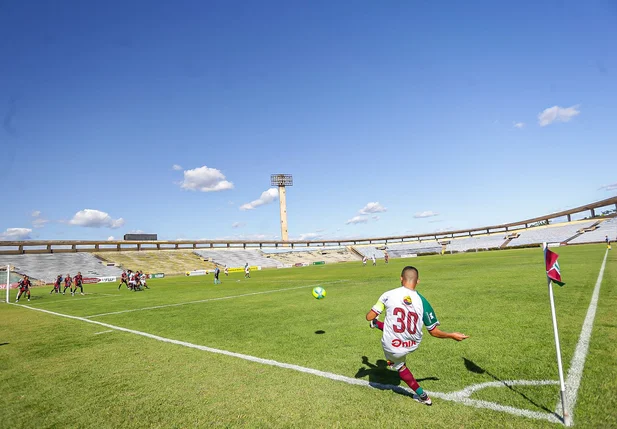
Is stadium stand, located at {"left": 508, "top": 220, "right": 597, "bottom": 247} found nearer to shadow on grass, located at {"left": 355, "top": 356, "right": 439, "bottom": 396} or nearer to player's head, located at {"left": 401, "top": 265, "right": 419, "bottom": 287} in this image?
shadow on grass, located at {"left": 355, "top": 356, "right": 439, "bottom": 396}

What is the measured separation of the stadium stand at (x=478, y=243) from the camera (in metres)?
94.2

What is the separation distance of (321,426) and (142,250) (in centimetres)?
8965

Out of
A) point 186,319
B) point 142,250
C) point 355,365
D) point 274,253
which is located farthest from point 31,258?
point 355,365

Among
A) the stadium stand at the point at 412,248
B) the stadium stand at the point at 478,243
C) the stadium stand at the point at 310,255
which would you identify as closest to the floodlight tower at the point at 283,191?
the stadium stand at the point at 310,255

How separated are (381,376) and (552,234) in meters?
102

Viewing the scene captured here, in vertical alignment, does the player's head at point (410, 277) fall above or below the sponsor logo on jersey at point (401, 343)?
above

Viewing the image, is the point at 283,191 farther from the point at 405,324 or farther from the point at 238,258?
→ the point at 405,324

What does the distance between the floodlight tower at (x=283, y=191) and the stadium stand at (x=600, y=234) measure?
78.4 metres

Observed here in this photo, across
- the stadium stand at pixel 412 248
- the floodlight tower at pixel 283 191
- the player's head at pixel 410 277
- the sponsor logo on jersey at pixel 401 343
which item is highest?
the floodlight tower at pixel 283 191

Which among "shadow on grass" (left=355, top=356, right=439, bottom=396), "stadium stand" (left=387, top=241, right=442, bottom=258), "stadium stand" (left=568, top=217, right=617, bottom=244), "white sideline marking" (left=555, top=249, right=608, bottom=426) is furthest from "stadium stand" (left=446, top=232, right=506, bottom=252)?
"shadow on grass" (left=355, top=356, right=439, bottom=396)

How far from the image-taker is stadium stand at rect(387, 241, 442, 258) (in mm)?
100769

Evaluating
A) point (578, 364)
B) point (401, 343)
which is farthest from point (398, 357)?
point (578, 364)

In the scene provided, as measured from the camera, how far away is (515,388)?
16.5 ft

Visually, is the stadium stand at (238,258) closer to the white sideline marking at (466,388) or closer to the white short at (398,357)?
the white sideline marking at (466,388)
